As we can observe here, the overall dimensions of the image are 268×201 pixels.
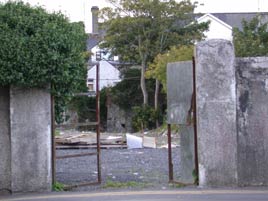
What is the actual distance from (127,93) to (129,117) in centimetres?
219

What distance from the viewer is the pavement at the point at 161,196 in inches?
392

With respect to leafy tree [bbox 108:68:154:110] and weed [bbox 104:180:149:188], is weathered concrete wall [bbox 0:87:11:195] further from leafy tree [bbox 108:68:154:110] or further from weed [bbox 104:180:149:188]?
leafy tree [bbox 108:68:154:110]

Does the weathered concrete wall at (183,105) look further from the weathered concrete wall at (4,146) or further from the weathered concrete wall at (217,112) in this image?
the weathered concrete wall at (4,146)

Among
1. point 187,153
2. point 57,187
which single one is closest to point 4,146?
point 57,187

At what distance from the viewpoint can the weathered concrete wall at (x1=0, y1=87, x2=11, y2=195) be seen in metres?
10.8

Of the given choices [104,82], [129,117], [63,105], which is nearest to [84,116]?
[129,117]

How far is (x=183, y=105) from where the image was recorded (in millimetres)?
11547

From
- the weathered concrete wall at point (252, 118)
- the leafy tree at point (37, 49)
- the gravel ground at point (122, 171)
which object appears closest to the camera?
the leafy tree at point (37, 49)

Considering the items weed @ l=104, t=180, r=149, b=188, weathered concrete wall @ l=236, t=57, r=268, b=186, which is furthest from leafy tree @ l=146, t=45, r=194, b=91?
weathered concrete wall @ l=236, t=57, r=268, b=186

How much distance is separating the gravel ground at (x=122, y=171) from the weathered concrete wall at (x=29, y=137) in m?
0.96

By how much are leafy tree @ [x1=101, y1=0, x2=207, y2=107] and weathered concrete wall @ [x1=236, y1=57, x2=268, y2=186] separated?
3691cm

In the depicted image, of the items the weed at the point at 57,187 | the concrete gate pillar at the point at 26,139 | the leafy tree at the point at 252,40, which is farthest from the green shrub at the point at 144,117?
the concrete gate pillar at the point at 26,139

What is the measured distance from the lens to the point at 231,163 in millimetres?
Result: 10859

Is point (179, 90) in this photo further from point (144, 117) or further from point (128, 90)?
point (128, 90)
